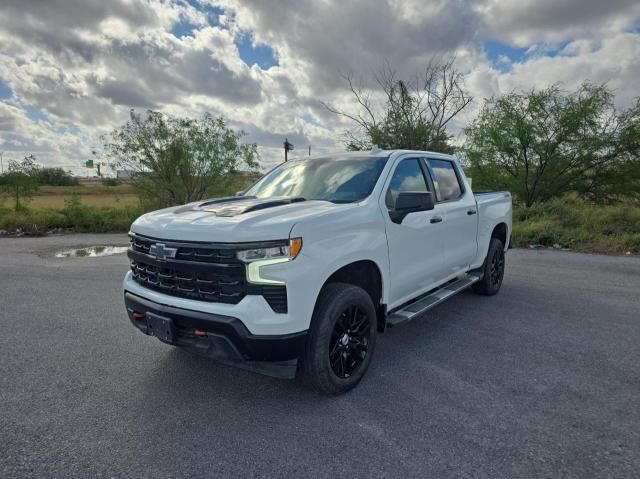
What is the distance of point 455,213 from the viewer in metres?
4.39

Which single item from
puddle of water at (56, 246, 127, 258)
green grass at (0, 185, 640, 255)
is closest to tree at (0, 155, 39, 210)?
green grass at (0, 185, 640, 255)

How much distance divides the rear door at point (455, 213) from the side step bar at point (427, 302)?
0.17m

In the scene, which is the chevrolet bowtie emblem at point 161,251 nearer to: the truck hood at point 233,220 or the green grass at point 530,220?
the truck hood at point 233,220

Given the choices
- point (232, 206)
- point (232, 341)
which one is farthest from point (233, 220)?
point (232, 341)

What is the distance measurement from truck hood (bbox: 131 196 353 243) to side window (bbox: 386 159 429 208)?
0.60 meters

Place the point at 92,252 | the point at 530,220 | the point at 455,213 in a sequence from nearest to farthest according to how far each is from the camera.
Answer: the point at 455,213 → the point at 92,252 → the point at 530,220

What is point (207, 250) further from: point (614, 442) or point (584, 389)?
point (584, 389)

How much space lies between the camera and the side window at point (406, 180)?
11.7 ft

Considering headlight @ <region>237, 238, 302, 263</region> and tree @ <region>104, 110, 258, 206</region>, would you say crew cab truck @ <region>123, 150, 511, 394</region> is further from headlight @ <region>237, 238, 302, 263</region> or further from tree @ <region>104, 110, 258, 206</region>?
tree @ <region>104, 110, 258, 206</region>

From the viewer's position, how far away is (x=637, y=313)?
188 inches

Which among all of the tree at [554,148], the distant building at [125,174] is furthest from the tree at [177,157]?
the tree at [554,148]

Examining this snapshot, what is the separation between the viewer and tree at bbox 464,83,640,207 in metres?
14.8

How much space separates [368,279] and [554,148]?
15.0m

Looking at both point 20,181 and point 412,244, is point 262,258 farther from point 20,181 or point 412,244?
point 20,181
